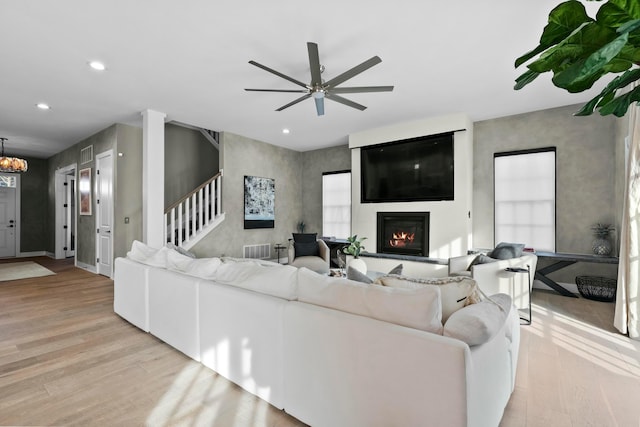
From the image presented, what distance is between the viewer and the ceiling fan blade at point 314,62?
2.53 metres

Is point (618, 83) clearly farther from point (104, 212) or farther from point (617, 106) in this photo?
point (104, 212)

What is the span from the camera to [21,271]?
20.0 feet

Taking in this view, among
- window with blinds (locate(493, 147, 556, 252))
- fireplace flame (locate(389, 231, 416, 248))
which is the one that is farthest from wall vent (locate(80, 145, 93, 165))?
window with blinds (locate(493, 147, 556, 252))

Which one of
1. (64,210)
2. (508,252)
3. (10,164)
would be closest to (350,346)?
(508,252)

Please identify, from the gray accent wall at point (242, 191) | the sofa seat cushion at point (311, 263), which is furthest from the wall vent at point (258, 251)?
the sofa seat cushion at point (311, 263)

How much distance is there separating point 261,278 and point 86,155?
6520 mm

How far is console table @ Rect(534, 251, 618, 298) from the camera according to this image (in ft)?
13.3

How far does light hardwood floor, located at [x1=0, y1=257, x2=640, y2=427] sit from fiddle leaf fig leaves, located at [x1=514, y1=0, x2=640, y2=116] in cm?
192

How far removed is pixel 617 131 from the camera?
13.8 ft

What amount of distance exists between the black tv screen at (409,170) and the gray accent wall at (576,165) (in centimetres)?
93

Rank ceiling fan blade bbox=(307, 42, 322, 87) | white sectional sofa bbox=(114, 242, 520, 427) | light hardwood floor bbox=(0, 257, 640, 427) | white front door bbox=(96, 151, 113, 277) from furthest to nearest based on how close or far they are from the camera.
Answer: white front door bbox=(96, 151, 113, 277) → ceiling fan blade bbox=(307, 42, 322, 87) → light hardwood floor bbox=(0, 257, 640, 427) → white sectional sofa bbox=(114, 242, 520, 427)

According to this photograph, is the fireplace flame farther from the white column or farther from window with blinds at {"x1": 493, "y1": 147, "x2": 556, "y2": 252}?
the white column

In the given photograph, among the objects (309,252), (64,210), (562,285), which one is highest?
(64,210)

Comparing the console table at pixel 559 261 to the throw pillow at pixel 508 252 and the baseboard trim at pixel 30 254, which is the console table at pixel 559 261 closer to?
the throw pillow at pixel 508 252
